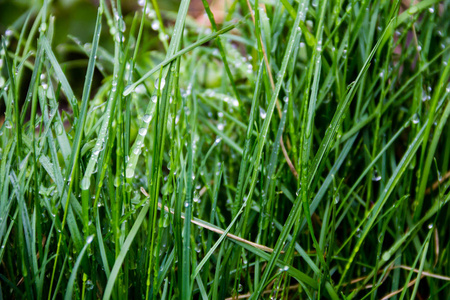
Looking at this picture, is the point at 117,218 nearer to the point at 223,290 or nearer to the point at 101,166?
the point at 101,166

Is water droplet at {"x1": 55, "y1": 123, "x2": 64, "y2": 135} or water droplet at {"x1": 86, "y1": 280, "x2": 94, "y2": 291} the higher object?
water droplet at {"x1": 55, "y1": 123, "x2": 64, "y2": 135}

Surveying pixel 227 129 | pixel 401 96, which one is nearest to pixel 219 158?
pixel 227 129

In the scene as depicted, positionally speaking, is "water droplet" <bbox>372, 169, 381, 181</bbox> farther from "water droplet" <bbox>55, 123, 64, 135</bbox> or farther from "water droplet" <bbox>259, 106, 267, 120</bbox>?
"water droplet" <bbox>55, 123, 64, 135</bbox>

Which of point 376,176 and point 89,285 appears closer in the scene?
point 89,285

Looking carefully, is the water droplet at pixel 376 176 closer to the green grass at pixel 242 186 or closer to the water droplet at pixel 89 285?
the green grass at pixel 242 186

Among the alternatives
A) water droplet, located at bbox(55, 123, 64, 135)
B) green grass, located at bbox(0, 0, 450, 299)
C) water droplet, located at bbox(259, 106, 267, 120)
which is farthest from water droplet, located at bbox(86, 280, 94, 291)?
water droplet, located at bbox(259, 106, 267, 120)

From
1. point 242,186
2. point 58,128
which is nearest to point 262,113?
point 242,186

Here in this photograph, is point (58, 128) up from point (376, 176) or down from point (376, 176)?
up

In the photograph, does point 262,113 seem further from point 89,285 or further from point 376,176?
point 89,285

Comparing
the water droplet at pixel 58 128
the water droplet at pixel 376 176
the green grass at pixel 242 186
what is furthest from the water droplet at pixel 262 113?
the water droplet at pixel 58 128
